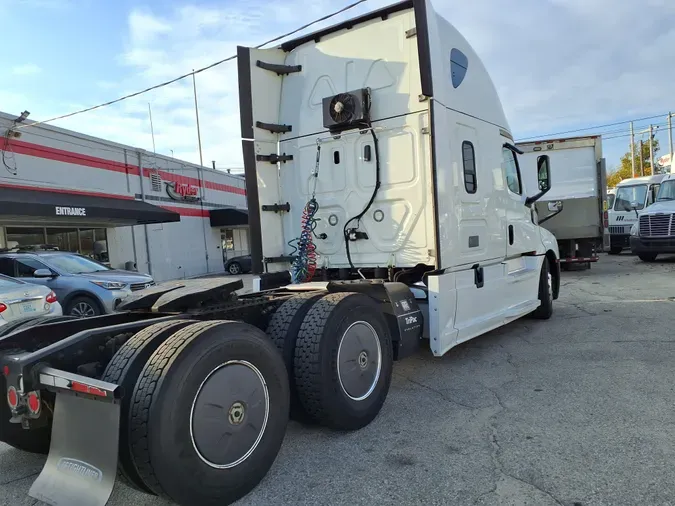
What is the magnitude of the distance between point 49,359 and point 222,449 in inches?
41.6

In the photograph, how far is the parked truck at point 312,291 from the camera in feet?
8.20

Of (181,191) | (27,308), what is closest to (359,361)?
(27,308)

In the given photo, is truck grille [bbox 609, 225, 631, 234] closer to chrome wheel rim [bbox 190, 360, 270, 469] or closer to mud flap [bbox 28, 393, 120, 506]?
chrome wheel rim [bbox 190, 360, 270, 469]

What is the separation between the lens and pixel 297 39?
18.1 feet

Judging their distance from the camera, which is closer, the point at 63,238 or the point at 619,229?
the point at 63,238

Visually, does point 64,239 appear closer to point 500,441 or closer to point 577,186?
point 577,186

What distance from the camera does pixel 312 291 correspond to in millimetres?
4254

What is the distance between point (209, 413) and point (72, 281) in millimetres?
8207

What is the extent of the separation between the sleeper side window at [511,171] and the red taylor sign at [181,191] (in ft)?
57.4

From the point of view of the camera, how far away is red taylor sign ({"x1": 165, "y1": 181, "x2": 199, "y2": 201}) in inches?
837

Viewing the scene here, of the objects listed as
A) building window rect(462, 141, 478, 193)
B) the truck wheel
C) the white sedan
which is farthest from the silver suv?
the truck wheel

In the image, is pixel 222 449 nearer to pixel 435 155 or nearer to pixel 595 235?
pixel 435 155

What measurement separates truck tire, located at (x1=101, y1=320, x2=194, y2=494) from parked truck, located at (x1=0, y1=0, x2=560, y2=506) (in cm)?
1

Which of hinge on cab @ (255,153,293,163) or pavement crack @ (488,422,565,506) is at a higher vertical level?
hinge on cab @ (255,153,293,163)
